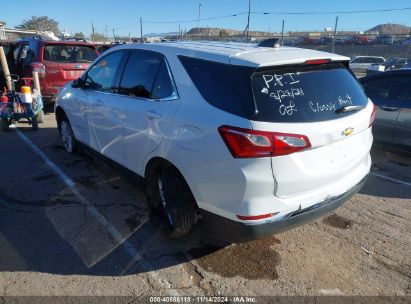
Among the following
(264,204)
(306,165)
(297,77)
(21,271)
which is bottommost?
(21,271)

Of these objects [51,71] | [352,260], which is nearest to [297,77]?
[352,260]

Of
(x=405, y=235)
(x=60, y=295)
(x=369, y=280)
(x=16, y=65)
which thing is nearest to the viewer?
(x=60, y=295)

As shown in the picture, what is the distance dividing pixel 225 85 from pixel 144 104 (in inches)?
41.0

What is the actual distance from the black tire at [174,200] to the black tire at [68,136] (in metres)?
2.51

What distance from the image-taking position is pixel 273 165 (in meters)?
2.60

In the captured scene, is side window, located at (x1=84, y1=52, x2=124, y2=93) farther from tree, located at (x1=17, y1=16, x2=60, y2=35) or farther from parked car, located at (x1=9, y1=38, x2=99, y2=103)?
tree, located at (x1=17, y1=16, x2=60, y2=35)

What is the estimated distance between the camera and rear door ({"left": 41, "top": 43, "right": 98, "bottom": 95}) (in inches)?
341

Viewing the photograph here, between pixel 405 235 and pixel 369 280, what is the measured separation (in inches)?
38.6

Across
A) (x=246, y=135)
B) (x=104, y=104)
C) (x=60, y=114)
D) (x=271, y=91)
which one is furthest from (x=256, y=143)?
(x=60, y=114)

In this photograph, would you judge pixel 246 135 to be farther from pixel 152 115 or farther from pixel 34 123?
pixel 34 123

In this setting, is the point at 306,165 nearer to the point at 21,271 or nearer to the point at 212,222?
the point at 212,222

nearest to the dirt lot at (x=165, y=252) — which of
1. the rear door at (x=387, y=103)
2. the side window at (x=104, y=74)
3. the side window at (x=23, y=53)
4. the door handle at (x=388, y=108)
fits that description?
the side window at (x=104, y=74)

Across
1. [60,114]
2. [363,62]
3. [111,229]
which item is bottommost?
[363,62]

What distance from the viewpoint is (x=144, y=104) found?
11.5ft
